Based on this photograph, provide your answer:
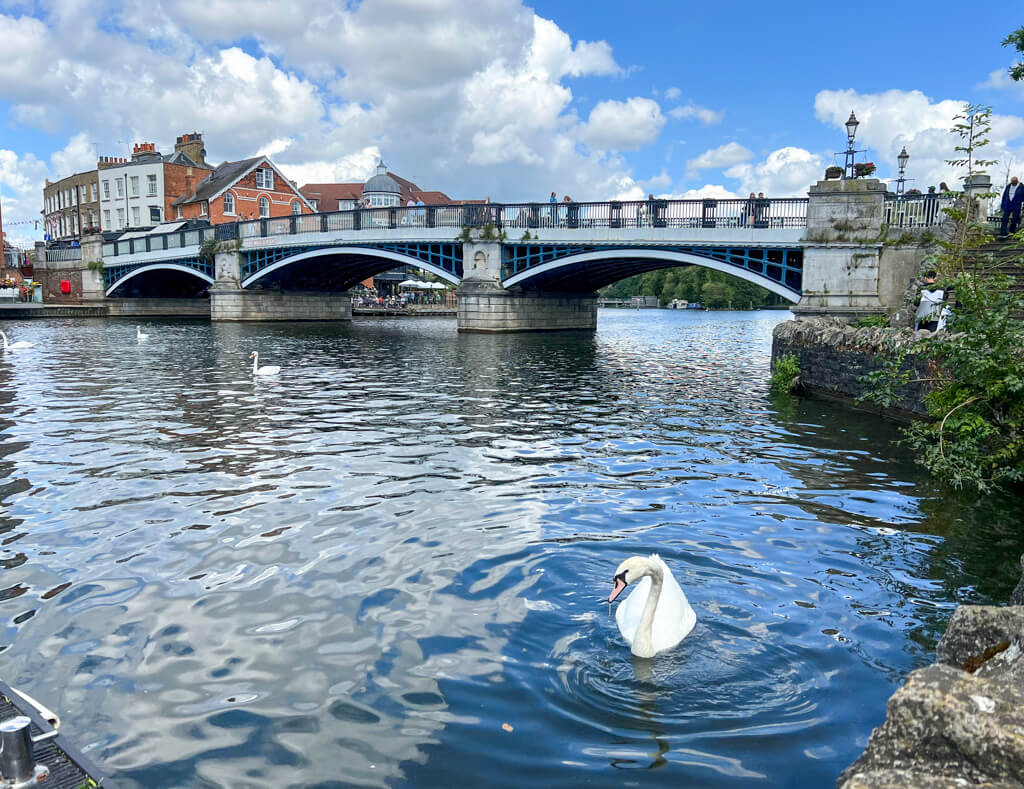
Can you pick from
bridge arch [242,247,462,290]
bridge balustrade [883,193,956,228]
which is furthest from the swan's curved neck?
bridge arch [242,247,462,290]

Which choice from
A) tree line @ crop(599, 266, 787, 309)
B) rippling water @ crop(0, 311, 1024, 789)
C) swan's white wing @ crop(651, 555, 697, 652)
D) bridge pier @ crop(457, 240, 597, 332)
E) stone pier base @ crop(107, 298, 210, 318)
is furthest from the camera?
tree line @ crop(599, 266, 787, 309)

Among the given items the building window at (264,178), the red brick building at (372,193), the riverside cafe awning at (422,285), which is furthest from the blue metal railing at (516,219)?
the red brick building at (372,193)

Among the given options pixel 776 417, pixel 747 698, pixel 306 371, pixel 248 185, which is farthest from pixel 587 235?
pixel 248 185

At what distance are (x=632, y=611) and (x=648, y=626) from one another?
1.08 ft

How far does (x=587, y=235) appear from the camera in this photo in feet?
109

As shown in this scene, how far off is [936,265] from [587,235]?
24785 mm

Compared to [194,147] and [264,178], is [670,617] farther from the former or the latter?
[194,147]

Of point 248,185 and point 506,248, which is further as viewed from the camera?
point 248,185

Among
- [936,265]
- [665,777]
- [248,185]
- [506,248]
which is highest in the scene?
[248,185]

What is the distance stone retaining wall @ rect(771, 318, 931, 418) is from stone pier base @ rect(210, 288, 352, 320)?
38.7 m

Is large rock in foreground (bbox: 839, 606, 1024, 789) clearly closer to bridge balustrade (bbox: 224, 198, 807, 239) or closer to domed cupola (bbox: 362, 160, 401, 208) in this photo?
bridge balustrade (bbox: 224, 198, 807, 239)

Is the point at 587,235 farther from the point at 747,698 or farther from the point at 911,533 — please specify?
the point at 747,698

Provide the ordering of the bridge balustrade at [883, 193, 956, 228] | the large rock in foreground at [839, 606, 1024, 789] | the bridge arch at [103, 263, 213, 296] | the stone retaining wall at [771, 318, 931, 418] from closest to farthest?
the large rock in foreground at [839, 606, 1024, 789] → the stone retaining wall at [771, 318, 931, 418] → the bridge balustrade at [883, 193, 956, 228] → the bridge arch at [103, 263, 213, 296]

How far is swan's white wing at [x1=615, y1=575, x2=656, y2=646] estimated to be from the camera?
16.8ft
